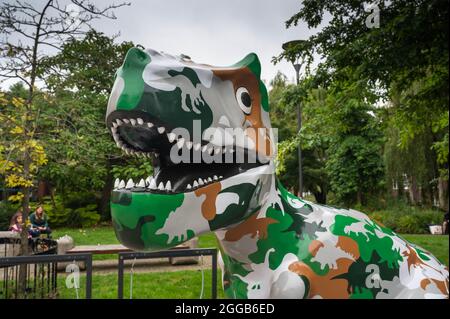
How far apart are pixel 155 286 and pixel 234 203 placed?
4947mm

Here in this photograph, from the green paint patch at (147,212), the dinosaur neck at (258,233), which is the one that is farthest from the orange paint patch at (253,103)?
the green paint patch at (147,212)

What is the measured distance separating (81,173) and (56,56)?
37.6ft

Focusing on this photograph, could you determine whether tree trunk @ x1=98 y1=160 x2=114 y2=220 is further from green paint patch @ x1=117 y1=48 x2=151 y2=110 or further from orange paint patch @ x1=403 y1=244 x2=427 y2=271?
green paint patch @ x1=117 y1=48 x2=151 y2=110

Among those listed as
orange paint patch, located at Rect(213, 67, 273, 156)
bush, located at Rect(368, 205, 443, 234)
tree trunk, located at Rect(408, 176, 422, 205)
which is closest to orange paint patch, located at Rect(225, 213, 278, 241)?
orange paint patch, located at Rect(213, 67, 273, 156)

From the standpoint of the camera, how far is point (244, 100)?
215cm

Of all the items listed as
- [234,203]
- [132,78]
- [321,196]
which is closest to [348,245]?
[234,203]

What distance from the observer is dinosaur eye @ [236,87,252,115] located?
2.12 meters

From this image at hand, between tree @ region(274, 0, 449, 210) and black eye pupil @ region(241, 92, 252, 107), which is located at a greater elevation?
tree @ region(274, 0, 449, 210)

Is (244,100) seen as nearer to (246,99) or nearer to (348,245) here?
(246,99)

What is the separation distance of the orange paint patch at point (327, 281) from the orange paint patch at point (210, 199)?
22.2 inches

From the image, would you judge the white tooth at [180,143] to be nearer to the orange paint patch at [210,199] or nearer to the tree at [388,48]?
the orange paint patch at [210,199]

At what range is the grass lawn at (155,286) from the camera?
5.89m

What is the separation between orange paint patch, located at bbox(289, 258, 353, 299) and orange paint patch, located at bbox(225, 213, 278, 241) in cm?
25
